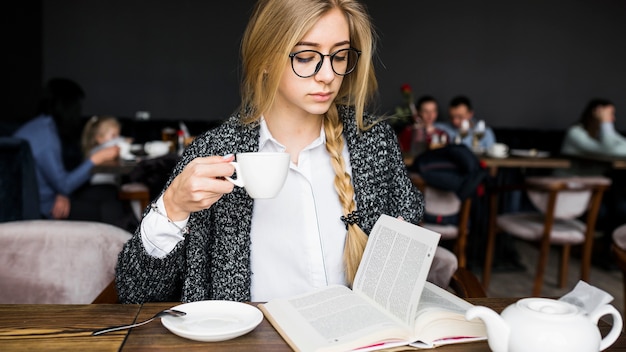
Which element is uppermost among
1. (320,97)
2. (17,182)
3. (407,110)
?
(320,97)

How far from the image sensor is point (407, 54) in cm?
613

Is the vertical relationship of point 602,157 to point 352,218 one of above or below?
below

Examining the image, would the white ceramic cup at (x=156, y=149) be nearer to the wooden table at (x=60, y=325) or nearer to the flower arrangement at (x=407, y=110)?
the flower arrangement at (x=407, y=110)

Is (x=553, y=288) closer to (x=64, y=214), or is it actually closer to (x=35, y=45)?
(x=64, y=214)

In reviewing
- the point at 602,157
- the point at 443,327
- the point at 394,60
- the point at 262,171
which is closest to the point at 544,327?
the point at 443,327

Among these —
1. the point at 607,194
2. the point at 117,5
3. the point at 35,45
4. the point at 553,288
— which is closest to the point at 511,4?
the point at 607,194

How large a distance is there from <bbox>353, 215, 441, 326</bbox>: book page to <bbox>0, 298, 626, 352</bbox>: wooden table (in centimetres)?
9

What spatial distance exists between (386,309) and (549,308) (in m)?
0.27

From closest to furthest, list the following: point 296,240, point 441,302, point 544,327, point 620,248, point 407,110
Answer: point 544,327 < point 441,302 < point 296,240 < point 620,248 < point 407,110

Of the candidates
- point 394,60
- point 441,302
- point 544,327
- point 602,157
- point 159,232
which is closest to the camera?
point 544,327

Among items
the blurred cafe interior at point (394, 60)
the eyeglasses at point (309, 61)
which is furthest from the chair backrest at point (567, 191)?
the eyeglasses at point (309, 61)

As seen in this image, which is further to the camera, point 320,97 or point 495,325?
point 320,97

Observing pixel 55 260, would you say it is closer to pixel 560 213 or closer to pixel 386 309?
pixel 386 309

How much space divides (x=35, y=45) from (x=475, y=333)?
5604 mm
